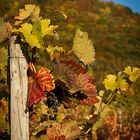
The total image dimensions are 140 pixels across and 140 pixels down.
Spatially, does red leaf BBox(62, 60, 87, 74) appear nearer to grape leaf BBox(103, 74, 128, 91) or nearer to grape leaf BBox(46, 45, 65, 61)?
grape leaf BBox(46, 45, 65, 61)

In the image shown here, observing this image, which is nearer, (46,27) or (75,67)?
(46,27)

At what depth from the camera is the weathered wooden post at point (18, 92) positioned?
1875 mm

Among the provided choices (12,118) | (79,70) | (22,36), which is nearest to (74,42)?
(79,70)

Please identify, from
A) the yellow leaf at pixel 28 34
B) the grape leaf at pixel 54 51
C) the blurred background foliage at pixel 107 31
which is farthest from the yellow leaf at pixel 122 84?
the blurred background foliage at pixel 107 31

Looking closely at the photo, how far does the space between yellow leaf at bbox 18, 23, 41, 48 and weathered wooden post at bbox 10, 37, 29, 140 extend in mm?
73

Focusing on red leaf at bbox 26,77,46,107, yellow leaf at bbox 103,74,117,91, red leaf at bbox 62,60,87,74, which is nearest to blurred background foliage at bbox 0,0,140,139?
yellow leaf at bbox 103,74,117,91

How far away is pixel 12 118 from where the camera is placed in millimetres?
1885

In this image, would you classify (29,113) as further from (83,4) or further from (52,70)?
(83,4)

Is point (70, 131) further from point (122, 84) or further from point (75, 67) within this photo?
point (122, 84)

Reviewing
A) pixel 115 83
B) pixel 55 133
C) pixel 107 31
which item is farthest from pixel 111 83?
pixel 107 31

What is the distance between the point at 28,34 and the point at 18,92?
274 millimetres

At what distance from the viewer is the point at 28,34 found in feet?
5.99

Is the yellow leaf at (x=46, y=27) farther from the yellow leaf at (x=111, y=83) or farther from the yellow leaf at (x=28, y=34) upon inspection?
the yellow leaf at (x=111, y=83)

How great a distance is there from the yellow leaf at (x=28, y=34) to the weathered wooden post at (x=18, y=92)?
73mm
